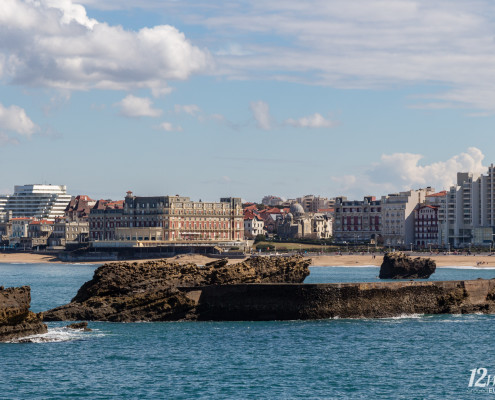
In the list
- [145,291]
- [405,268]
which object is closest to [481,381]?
[145,291]

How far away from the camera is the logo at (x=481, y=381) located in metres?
38.4

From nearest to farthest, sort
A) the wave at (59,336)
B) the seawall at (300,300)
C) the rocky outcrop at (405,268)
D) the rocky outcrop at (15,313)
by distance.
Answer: the rocky outcrop at (15,313), the wave at (59,336), the seawall at (300,300), the rocky outcrop at (405,268)

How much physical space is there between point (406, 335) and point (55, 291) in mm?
51871

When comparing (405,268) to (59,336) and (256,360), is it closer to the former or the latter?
(59,336)

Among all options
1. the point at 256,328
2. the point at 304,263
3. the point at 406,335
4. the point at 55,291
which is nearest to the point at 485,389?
the point at 406,335

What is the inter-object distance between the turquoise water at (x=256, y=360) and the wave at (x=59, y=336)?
8cm

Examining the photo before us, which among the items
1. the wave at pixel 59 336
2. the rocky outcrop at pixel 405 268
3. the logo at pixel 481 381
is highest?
the rocky outcrop at pixel 405 268

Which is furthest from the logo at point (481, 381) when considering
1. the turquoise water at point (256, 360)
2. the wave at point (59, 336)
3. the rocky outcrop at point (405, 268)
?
the rocky outcrop at point (405, 268)

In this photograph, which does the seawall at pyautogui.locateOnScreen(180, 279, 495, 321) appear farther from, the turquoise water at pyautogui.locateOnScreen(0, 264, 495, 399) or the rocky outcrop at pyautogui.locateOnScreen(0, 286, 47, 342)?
the rocky outcrop at pyautogui.locateOnScreen(0, 286, 47, 342)

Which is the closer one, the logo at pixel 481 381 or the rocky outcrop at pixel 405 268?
the logo at pixel 481 381

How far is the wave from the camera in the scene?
160 feet

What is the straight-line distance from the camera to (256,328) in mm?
53500

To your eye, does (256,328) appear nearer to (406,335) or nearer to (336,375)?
(406,335)

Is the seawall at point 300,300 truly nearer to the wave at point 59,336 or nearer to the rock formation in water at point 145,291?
the rock formation in water at point 145,291
